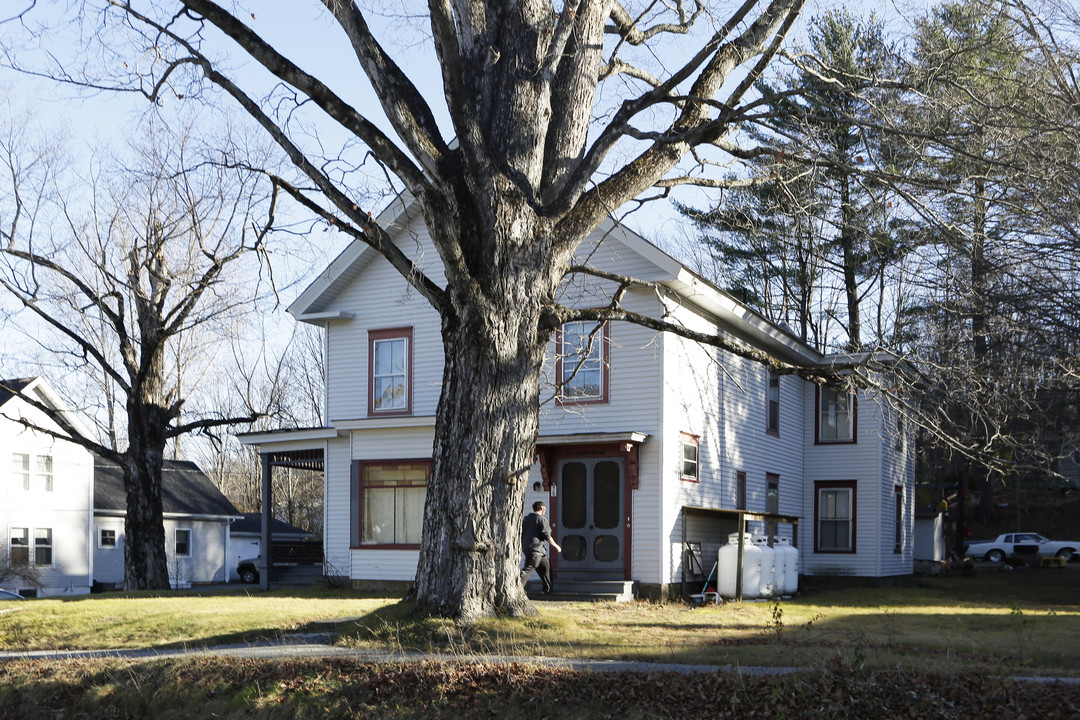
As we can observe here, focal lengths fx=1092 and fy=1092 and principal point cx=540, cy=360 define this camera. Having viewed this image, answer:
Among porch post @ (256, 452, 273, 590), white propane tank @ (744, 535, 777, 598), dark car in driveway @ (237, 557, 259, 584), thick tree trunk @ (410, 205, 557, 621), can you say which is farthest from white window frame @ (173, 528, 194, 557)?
thick tree trunk @ (410, 205, 557, 621)

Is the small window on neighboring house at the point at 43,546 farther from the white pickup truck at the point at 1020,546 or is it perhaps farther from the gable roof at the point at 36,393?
the white pickup truck at the point at 1020,546

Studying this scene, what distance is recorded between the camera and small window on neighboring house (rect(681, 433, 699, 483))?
852 inches

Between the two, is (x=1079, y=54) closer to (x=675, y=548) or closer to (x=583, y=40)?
(x=583, y=40)

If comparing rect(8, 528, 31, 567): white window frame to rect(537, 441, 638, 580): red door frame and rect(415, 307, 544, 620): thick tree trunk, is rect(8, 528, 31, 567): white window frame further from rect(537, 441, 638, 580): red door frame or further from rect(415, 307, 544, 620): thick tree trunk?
rect(415, 307, 544, 620): thick tree trunk

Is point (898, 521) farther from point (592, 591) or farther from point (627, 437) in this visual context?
point (627, 437)

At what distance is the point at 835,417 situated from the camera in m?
27.8

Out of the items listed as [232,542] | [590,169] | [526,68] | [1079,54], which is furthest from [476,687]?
[232,542]

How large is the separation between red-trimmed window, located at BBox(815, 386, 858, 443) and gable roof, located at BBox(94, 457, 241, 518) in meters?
23.8

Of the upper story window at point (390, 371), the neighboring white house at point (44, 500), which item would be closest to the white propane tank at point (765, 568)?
the upper story window at point (390, 371)

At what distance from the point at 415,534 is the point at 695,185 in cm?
1183

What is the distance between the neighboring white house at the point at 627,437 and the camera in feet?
68.0

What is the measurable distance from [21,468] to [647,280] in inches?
1036

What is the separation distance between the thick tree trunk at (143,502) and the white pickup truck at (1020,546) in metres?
32.3

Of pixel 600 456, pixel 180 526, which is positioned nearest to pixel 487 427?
pixel 600 456
